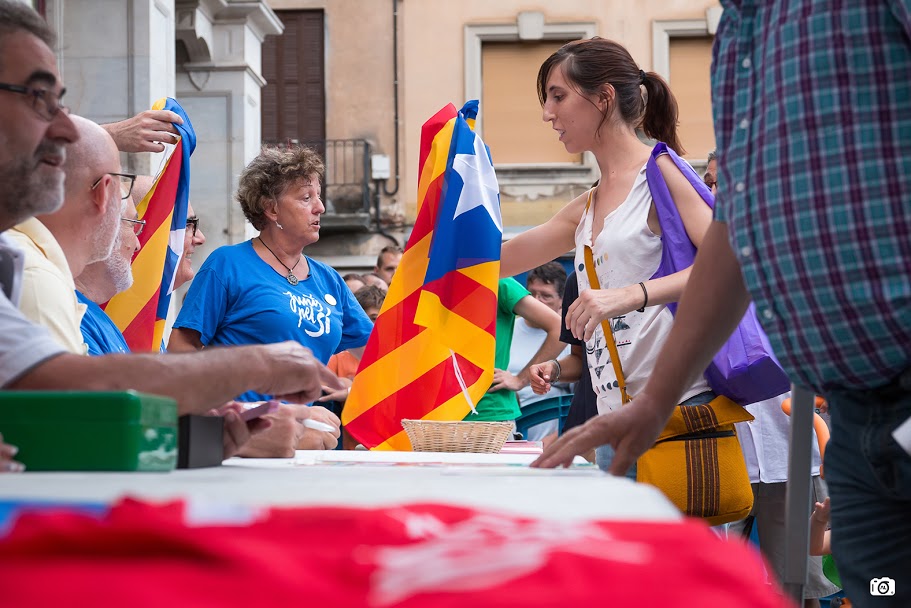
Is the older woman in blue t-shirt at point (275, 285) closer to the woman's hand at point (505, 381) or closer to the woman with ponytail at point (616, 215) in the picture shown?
the woman with ponytail at point (616, 215)

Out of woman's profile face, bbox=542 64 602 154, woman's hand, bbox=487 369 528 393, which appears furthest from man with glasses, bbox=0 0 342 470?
woman's hand, bbox=487 369 528 393

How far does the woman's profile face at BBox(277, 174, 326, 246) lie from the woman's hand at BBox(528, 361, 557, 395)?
1072 mm

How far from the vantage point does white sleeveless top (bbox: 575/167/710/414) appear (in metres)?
3.33

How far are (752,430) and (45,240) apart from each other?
8.90 feet

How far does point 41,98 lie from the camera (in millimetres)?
2328

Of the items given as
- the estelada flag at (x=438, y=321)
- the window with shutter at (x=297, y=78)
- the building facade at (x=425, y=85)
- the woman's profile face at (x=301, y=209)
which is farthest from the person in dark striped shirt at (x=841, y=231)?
the window with shutter at (x=297, y=78)

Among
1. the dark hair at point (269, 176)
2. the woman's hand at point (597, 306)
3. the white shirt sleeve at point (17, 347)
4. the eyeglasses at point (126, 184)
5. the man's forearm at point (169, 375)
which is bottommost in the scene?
the man's forearm at point (169, 375)

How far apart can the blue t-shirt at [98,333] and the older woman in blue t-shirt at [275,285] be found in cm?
93

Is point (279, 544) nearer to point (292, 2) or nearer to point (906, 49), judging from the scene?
point (906, 49)

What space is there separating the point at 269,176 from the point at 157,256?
2.25 feet

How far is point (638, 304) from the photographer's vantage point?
3078 millimetres

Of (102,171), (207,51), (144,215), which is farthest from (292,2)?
Answer: (102,171)

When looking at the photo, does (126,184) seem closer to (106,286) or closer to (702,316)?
(106,286)

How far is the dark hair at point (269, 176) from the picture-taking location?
16.5 ft
